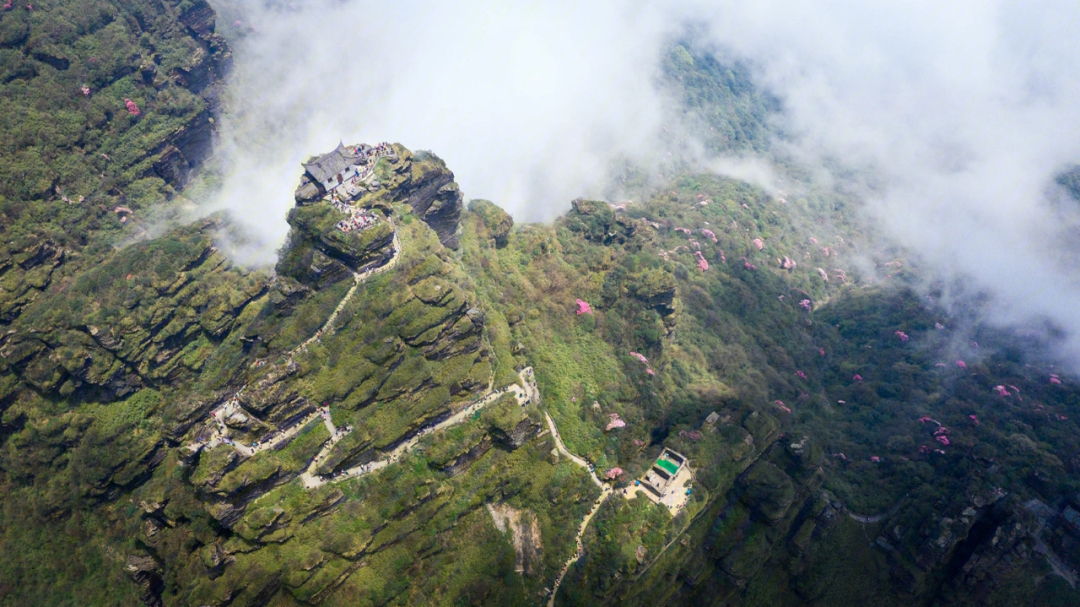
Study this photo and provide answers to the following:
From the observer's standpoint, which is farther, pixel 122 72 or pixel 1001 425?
pixel 122 72

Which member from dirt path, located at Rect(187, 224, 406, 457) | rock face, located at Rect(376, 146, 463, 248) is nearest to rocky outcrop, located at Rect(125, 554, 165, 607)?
dirt path, located at Rect(187, 224, 406, 457)

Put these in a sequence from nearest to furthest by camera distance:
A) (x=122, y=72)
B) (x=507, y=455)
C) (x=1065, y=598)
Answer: (x=507, y=455) → (x=1065, y=598) → (x=122, y=72)

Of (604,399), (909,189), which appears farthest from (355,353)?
(909,189)

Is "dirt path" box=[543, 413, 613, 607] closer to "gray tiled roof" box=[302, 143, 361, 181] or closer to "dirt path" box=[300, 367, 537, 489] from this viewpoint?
"dirt path" box=[300, 367, 537, 489]

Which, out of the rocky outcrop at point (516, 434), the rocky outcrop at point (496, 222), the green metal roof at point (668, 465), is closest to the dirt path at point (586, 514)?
the rocky outcrop at point (516, 434)

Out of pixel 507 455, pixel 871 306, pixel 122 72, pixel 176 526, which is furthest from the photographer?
pixel 871 306

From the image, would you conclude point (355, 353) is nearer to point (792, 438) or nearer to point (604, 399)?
point (604, 399)
